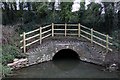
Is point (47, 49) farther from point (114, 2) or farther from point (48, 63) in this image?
point (114, 2)

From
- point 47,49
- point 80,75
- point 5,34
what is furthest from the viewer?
point 47,49

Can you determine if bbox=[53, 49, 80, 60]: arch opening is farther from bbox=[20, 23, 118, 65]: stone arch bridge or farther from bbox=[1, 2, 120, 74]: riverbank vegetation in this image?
bbox=[1, 2, 120, 74]: riverbank vegetation

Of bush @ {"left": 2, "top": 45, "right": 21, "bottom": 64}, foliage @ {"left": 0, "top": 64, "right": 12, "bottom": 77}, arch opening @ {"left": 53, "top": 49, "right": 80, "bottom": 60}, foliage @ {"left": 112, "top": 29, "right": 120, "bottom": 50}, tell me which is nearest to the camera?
foliage @ {"left": 0, "top": 64, "right": 12, "bottom": 77}

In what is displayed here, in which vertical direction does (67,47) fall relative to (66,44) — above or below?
below

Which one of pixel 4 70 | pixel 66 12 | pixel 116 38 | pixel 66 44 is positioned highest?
pixel 66 12

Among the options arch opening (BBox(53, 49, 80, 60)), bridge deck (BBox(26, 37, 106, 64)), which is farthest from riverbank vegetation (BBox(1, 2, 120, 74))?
arch opening (BBox(53, 49, 80, 60))

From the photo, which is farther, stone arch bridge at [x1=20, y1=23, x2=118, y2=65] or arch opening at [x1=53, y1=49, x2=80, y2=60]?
arch opening at [x1=53, y1=49, x2=80, y2=60]

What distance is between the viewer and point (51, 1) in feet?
42.8

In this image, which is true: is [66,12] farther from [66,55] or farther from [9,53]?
[9,53]

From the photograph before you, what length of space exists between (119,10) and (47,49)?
4.37 meters

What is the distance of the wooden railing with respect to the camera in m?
10.3

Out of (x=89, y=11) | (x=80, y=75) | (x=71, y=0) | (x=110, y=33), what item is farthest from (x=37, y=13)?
(x=80, y=75)

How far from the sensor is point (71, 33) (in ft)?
39.9

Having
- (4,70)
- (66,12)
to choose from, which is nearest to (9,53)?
(4,70)
